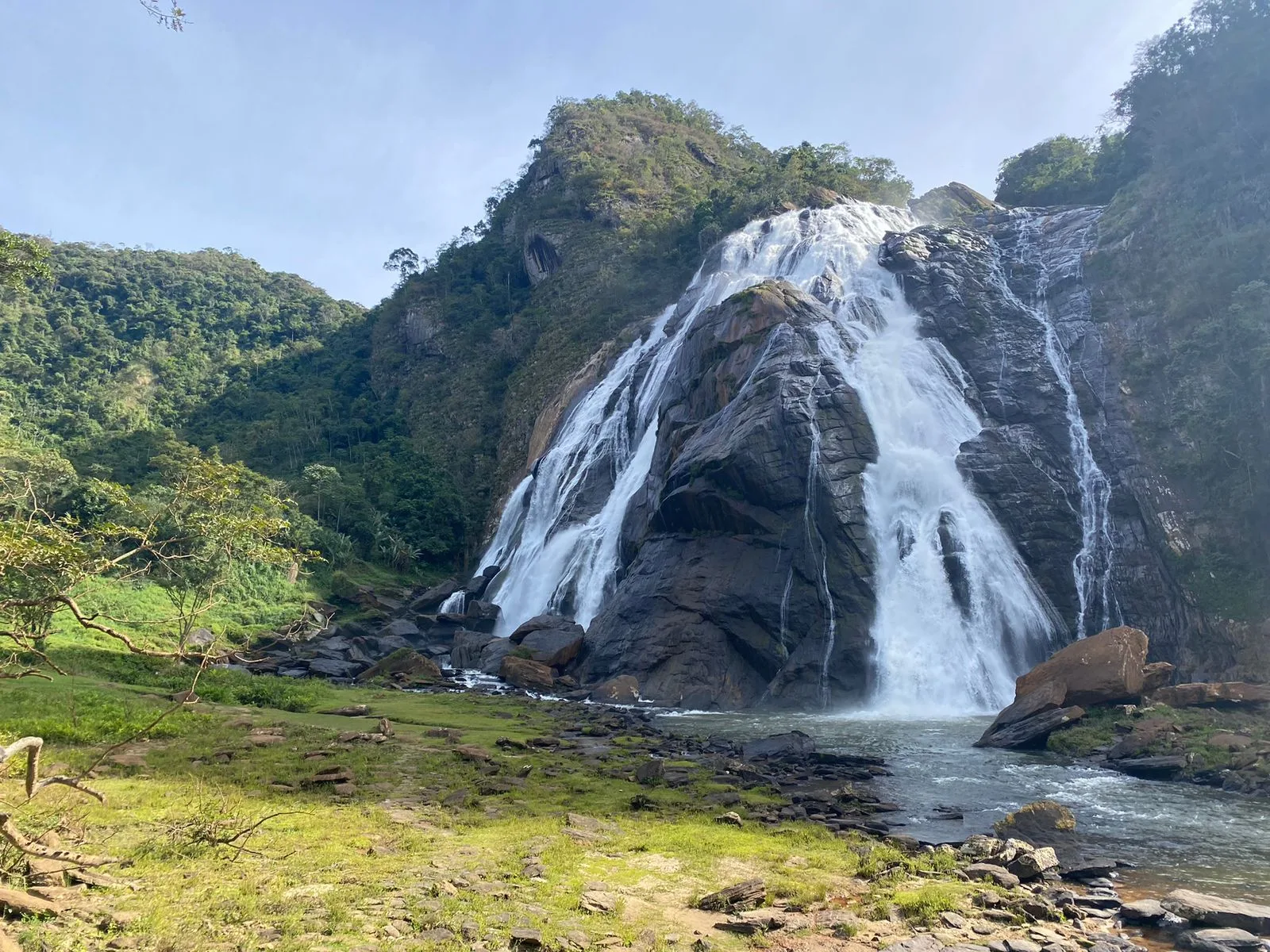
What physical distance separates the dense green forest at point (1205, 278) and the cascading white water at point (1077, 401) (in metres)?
1.78

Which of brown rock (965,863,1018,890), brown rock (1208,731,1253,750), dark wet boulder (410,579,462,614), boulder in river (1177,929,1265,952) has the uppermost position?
dark wet boulder (410,579,462,614)

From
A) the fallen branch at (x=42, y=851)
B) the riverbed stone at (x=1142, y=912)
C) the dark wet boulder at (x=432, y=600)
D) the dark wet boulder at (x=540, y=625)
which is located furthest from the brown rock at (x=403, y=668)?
the riverbed stone at (x=1142, y=912)

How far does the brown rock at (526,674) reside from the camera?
27.5 m

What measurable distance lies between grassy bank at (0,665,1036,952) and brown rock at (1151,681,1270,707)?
11.9 meters

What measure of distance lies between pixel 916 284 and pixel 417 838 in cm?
3918

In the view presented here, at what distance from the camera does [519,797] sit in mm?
11633

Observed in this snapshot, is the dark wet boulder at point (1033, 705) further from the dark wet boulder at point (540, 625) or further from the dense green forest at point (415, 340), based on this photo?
the dense green forest at point (415, 340)

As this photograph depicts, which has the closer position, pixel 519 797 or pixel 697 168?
pixel 519 797

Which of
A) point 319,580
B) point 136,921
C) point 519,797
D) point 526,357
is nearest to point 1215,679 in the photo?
point 519,797

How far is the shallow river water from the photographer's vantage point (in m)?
9.76

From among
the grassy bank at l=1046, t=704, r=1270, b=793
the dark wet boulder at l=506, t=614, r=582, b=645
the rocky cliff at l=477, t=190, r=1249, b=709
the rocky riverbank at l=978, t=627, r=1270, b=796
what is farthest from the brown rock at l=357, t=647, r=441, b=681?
the grassy bank at l=1046, t=704, r=1270, b=793

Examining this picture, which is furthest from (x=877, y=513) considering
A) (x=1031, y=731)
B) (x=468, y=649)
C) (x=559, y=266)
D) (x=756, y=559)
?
(x=559, y=266)

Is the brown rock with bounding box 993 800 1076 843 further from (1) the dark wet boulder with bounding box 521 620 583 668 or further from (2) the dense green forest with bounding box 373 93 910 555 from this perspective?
(2) the dense green forest with bounding box 373 93 910 555

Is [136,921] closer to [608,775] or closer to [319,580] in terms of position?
[608,775]
